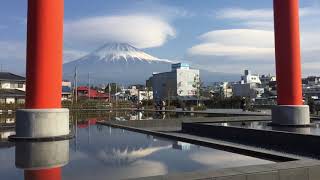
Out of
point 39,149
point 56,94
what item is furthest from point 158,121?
point 39,149

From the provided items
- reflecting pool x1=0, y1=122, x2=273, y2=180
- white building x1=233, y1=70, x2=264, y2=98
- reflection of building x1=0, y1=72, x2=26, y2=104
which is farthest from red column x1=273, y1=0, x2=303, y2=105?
white building x1=233, y1=70, x2=264, y2=98

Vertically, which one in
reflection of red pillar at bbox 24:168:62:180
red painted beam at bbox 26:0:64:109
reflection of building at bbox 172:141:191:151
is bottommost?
reflection of red pillar at bbox 24:168:62:180

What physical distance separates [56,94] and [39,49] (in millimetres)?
1490

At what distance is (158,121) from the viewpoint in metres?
22.1

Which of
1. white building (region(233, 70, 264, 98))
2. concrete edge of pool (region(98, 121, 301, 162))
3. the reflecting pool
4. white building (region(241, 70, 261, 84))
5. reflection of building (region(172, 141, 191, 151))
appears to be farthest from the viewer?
white building (region(241, 70, 261, 84))

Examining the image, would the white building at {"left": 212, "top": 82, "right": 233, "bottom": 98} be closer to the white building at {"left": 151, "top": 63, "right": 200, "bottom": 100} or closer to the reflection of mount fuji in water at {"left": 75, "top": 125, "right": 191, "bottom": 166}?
the white building at {"left": 151, "top": 63, "right": 200, "bottom": 100}

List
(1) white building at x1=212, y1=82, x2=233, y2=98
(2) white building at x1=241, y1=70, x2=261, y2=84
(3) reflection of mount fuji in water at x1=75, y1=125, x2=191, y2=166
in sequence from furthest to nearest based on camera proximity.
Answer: (2) white building at x1=241, y1=70, x2=261, y2=84, (1) white building at x1=212, y1=82, x2=233, y2=98, (3) reflection of mount fuji in water at x1=75, y1=125, x2=191, y2=166

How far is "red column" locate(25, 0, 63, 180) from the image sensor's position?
13367 millimetres

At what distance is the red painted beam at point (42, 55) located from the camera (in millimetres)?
13367

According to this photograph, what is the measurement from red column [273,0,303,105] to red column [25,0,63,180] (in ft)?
31.0

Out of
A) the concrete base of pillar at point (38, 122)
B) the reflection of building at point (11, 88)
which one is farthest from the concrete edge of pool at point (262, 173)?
the reflection of building at point (11, 88)

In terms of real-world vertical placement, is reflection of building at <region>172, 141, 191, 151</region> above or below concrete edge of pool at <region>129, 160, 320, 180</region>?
below

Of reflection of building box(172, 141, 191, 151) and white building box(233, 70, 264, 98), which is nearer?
reflection of building box(172, 141, 191, 151)

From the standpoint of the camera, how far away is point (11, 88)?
2451 inches
